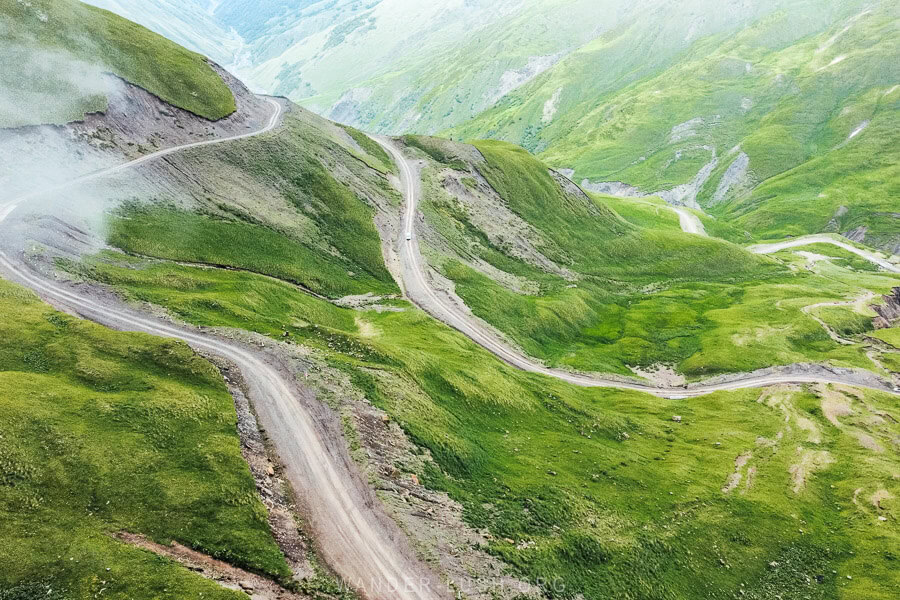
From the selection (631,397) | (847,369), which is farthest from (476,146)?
(847,369)

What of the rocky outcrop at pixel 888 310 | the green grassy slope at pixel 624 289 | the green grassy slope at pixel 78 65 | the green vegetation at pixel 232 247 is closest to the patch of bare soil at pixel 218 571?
the green vegetation at pixel 232 247

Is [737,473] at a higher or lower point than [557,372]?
lower

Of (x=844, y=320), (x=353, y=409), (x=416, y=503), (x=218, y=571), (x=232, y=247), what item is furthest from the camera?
(x=844, y=320)

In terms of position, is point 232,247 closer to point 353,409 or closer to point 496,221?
point 353,409

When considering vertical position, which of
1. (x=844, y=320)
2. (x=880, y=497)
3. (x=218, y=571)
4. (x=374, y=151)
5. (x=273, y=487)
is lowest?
(x=844, y=320)

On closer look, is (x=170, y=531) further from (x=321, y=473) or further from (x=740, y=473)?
(x=740, y=473)

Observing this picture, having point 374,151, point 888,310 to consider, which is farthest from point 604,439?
point 888,310
